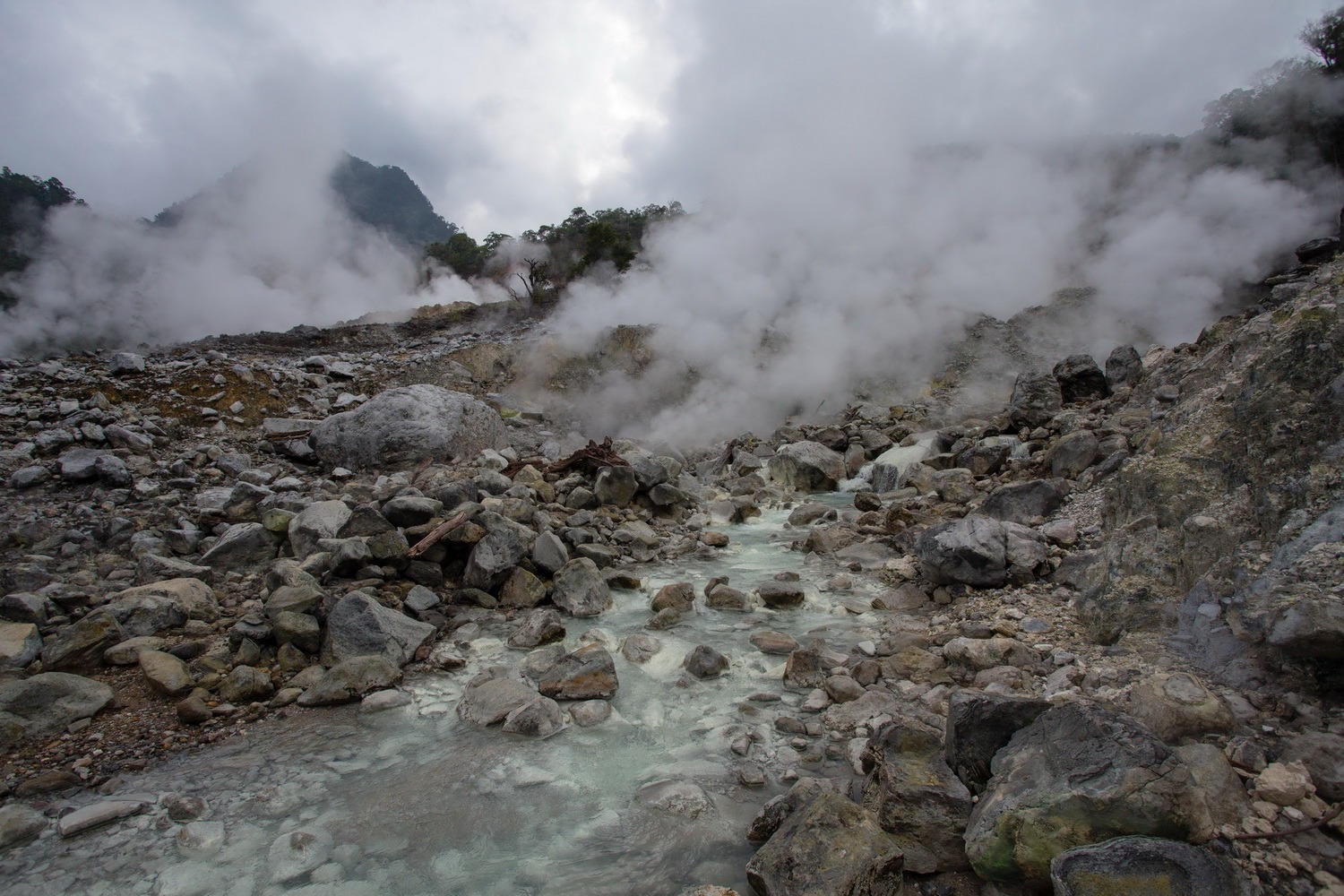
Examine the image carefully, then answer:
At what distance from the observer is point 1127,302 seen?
48.5 feet

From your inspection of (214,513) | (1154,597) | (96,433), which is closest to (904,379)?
(1154,597)

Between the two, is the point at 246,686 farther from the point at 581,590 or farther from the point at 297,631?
the point at 581,590

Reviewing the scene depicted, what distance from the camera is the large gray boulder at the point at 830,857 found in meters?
1.88

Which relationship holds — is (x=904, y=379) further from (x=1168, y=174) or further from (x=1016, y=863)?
(x=1016, y=863)

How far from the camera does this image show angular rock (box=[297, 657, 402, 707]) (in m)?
3.44

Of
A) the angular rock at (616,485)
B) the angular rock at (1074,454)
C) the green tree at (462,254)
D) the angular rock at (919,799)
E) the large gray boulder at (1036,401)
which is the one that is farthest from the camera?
the green tree at (462,254)

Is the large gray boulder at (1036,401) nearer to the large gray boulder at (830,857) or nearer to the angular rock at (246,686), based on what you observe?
the large gray boulder at (830,857)

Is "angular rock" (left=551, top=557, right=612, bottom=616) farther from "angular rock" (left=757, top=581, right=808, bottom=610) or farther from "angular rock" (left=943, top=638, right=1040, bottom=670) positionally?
"angular rock" (left=943, top=638, right=1040, bottom=670)

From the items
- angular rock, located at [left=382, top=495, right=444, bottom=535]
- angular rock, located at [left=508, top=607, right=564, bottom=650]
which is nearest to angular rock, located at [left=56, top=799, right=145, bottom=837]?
angular rock, located at [left=508, top=607, right=564, bottom=650]

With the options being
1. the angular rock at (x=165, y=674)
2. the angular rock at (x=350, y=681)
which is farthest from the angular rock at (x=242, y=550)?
the angular rock at (x=350, y=681)

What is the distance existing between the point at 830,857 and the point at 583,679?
6.23ft

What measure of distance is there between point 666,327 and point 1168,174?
14607mm

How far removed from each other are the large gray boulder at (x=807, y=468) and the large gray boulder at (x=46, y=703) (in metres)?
8.79

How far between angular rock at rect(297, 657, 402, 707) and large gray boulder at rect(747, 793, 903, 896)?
98.7 inches
